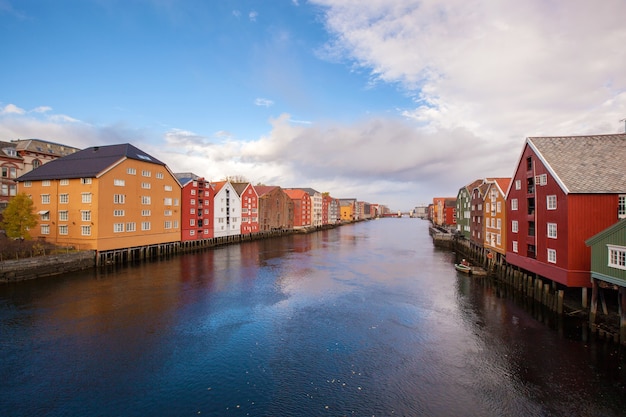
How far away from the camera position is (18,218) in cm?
3525

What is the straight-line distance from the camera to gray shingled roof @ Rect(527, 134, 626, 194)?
21.1 m

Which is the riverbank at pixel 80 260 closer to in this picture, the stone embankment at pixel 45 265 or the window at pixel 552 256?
the stone embankment at pixel 45 265

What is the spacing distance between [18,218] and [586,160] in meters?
54.9

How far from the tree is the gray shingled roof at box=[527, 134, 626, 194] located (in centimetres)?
5184

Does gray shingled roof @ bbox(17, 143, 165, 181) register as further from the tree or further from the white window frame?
the white window frame

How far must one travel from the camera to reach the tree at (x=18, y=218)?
115ft

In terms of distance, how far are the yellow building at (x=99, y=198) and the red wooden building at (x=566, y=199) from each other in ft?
151

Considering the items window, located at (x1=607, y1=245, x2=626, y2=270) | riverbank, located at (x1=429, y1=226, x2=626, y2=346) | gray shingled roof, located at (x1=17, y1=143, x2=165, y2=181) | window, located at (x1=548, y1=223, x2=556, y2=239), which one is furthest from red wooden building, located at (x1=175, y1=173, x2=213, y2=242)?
window, located at (x1=607, y1=245, x2=626, y2=270)

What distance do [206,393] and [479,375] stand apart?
11948mm

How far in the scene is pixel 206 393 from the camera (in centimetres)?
1276

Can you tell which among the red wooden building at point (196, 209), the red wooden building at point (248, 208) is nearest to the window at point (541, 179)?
the red wooden building at point (196, 209)

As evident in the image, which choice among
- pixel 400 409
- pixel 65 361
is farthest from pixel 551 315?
pixel 65 361

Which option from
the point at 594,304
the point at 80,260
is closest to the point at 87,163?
the point at 80,260

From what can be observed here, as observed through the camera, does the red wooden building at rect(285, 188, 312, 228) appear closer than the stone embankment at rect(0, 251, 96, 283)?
No
